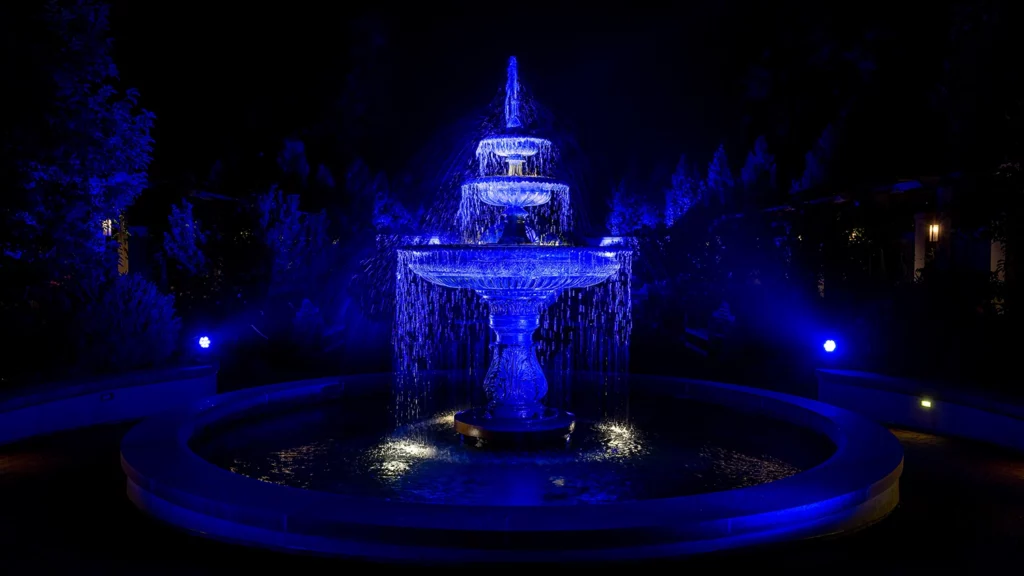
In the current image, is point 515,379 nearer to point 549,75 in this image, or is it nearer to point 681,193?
point 549,75

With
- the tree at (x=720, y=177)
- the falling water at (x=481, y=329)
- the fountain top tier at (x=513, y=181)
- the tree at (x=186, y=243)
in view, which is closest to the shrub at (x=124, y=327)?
the falling water at (x=481, y=329)

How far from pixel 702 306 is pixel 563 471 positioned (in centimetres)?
1257

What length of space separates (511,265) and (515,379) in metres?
1.32

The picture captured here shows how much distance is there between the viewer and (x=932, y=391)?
8555mm

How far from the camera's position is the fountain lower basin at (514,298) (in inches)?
289

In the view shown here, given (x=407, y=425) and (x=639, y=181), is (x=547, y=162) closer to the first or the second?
(x=639, y=181)

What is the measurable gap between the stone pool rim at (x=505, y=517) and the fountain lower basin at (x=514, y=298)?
2.62m

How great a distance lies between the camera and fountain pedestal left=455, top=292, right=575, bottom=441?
7996mm

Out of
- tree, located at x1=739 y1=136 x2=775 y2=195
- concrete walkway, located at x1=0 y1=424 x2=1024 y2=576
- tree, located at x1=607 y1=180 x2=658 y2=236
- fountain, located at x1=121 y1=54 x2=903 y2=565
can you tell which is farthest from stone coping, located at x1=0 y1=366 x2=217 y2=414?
tree, located at x1=607 y1=180 x2=658 y2=236

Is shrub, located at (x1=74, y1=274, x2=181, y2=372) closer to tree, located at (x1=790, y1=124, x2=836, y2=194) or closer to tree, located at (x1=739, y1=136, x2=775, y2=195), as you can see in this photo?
tree, located at (x1=790, y1=124, x2=836, y2=194)

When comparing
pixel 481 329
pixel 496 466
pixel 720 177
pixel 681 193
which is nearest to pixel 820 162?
pixel 720 177

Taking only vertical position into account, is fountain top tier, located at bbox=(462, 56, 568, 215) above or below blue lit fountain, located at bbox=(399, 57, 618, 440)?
above

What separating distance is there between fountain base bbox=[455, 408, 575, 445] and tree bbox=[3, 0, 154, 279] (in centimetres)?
661

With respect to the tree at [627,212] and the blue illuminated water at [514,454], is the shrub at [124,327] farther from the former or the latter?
the tree at [627,212]
